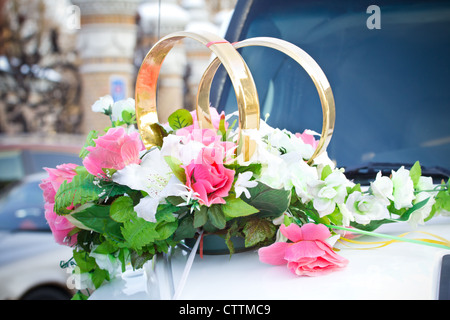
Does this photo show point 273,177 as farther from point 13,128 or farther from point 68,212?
point 13,128

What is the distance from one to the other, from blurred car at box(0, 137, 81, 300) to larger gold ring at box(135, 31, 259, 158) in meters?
2.22

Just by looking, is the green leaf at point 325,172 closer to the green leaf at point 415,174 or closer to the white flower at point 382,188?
the white flower at point 382,188

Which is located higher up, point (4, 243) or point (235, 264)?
point (235, 264)

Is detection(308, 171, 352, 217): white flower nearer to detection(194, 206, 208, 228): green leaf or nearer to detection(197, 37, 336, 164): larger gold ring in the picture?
detection(197, 37, 336, 164): larger gold ring

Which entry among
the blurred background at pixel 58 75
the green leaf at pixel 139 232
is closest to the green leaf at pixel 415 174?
the green leaf at pixel 139 232

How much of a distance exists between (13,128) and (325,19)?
10706 mm

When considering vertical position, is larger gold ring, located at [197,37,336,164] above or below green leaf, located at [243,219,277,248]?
above

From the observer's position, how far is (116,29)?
29.9 ft

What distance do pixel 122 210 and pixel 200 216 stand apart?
18 cm

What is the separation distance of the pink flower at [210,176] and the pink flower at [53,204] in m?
0.35

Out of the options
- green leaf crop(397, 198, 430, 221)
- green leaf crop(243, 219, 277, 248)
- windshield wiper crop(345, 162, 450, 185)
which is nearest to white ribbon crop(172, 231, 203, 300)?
green leaf crop(243, 219, 277, 248)

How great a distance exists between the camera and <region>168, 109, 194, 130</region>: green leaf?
4.36 feet

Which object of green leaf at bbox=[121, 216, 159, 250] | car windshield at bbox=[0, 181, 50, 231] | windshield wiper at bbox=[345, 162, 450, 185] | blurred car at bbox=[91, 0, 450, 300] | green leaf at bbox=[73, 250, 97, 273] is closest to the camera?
green leaf at bbox=[121, 216, 159, 250]
